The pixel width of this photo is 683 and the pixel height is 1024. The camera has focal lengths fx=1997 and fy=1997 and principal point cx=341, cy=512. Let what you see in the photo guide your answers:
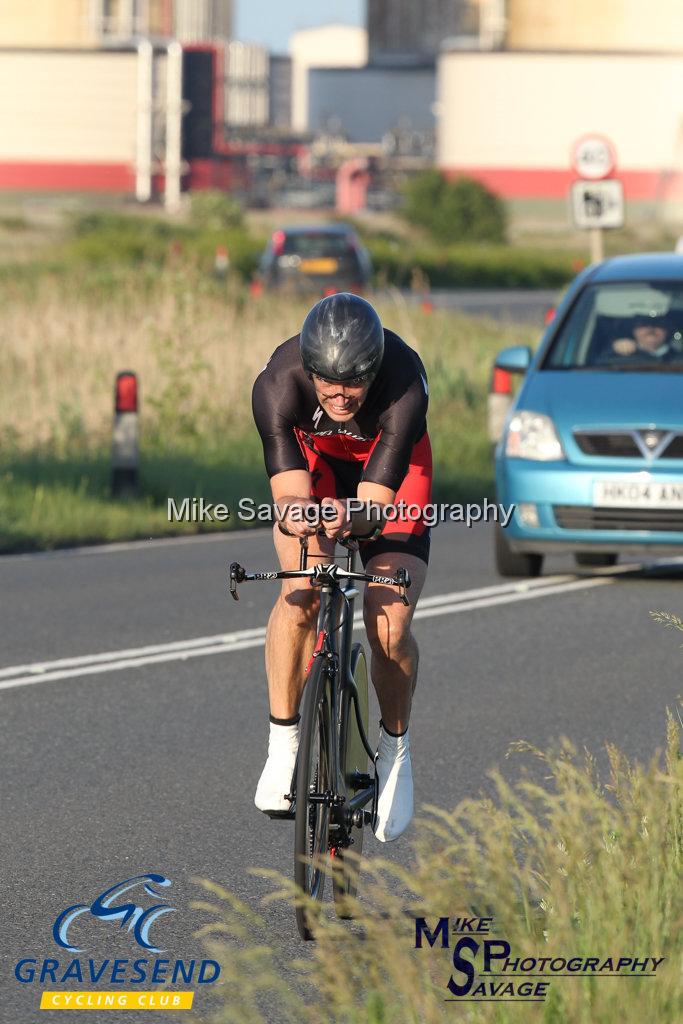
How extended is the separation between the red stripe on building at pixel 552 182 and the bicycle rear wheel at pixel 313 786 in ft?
284

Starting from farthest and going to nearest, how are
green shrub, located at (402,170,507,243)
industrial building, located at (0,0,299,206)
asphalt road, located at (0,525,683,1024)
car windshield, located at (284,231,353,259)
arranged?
industrial building, located at (0,0,299,206)
green shrub, located at (402,170,507,243)
car windshield, located at (284,231,353,259)
asphalt road, located at (0,525,683,1024)

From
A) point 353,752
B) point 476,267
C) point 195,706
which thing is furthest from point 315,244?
point 353,752

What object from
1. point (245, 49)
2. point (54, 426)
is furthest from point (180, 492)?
point (245, 49)

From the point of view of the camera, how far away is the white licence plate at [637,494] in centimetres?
1141

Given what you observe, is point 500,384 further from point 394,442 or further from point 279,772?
point 279,772

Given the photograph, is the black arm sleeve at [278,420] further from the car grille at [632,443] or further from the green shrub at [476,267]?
the green shrub at [476,267]

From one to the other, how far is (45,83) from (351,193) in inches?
656

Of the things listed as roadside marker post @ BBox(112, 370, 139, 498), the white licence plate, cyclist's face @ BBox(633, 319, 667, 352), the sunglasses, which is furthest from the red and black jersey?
roadside marker post @ BBox(112, 370, 139, 498)

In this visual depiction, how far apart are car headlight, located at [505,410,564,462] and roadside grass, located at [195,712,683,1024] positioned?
21.9 feet

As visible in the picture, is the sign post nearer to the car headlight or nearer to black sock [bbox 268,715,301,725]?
the car headlight

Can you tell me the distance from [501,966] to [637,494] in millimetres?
7642

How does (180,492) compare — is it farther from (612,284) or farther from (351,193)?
(351,193)

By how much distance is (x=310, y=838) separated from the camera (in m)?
5.47

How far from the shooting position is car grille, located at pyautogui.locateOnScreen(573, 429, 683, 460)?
37.5 feet
